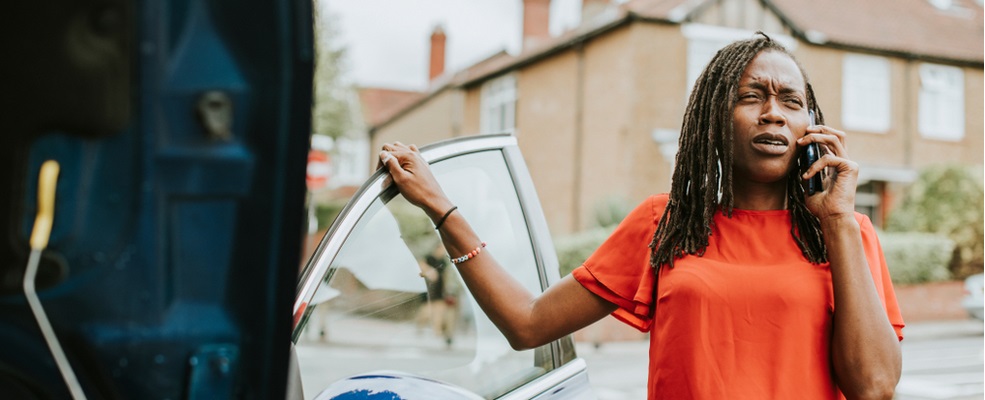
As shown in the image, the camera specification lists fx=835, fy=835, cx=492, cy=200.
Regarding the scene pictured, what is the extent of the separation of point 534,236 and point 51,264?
1.67 metres

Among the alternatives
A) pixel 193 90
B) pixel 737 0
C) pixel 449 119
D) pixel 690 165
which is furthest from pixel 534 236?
pixel 449 119

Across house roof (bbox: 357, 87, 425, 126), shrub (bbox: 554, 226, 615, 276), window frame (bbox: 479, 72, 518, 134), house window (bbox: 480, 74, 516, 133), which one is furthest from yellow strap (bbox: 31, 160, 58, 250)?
house roof (bbox: 357, 87, 425, 126)

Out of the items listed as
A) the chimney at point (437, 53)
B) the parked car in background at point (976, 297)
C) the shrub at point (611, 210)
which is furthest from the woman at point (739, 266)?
the chimney at point (437, 53)

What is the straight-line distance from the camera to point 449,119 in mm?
28297

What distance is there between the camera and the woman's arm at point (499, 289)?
218 cm

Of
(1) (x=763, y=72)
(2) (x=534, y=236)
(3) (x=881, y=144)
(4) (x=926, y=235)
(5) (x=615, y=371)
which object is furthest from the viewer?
(3) (x=881, y=144)

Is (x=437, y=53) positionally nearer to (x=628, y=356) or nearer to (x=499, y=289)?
(x=628, y=356)

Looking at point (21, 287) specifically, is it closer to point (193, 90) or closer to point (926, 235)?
point (193, 90)

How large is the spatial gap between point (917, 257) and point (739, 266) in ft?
58.3

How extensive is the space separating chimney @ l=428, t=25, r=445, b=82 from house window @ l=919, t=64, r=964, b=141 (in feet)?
66.4

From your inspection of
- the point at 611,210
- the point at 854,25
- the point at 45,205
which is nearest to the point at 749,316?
the point at 45,205

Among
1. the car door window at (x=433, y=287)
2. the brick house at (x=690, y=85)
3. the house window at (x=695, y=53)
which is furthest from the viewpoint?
the house window at (x=695, y=53)

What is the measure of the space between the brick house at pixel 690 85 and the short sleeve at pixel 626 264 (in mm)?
15466

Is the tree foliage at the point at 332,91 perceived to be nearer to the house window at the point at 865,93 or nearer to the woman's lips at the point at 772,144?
the house window at the point at 865,93
